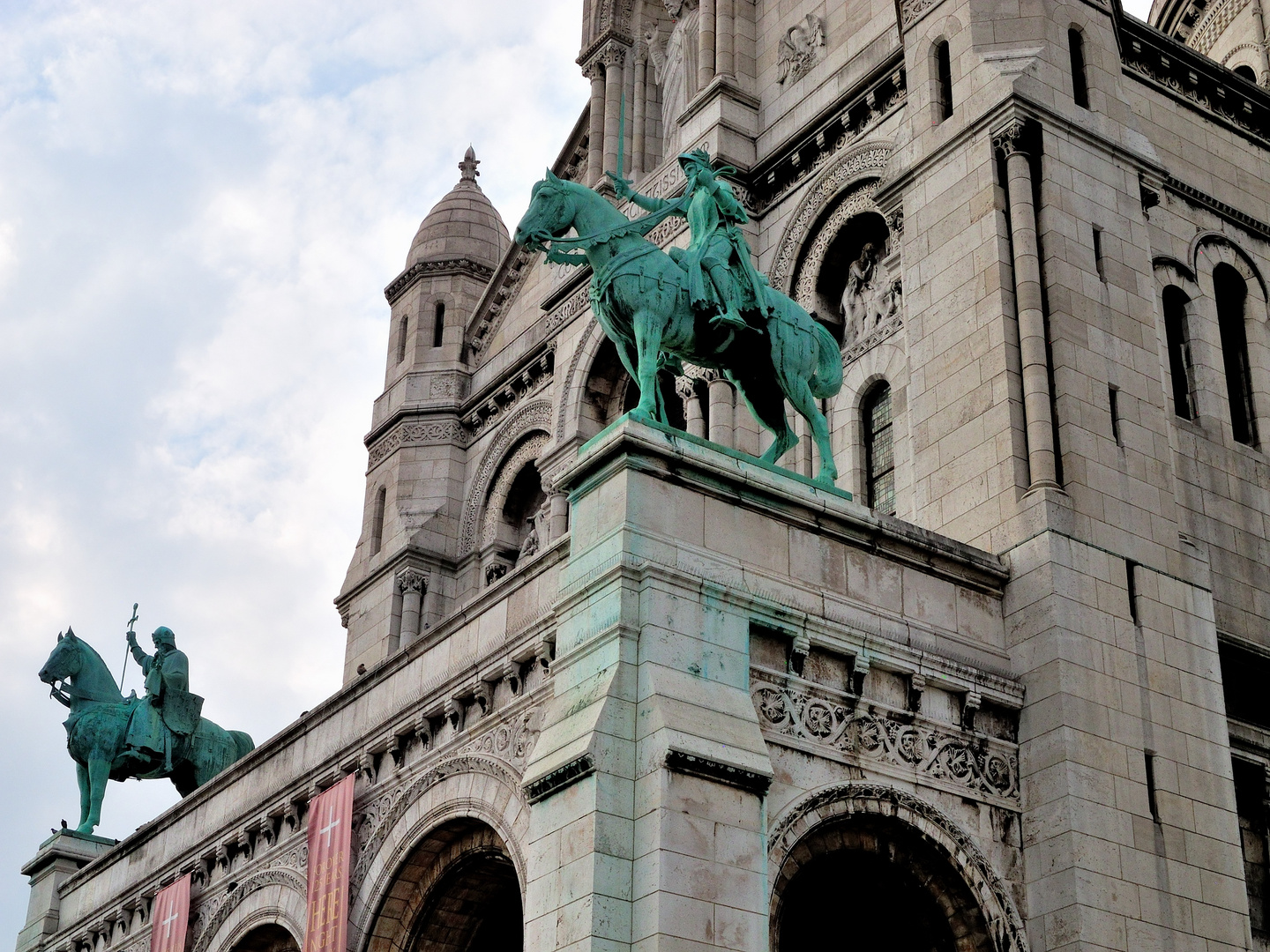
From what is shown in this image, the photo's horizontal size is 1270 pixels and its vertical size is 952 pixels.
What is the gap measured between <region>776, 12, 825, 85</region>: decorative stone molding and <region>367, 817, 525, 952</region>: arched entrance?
57.9 feet

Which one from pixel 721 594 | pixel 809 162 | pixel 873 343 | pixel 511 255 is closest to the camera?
pixel 721 594

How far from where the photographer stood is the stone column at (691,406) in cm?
3453

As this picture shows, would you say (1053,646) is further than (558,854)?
Yes

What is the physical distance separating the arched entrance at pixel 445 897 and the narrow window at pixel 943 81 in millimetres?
13692

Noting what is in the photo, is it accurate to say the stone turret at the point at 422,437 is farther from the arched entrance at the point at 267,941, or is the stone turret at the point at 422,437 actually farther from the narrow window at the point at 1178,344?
the narrow window at the point at 1178,344

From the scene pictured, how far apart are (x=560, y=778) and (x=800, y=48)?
65.1 feet

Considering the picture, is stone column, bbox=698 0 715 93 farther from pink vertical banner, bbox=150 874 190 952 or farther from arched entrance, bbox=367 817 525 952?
pink vertical banner, bbox=150 874 190 952

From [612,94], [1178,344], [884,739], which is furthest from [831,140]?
[884,739]

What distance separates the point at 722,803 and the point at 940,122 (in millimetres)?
13538

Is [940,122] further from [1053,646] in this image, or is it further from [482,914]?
[482,914]

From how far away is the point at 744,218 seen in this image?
87.8 feet

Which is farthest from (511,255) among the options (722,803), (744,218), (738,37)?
(722,803)

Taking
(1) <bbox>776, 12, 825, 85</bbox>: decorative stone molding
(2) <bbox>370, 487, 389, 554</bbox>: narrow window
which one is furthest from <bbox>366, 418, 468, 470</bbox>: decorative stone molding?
(1) <bbox>776, 12, 825, 85</bbox>: decorative stone molding

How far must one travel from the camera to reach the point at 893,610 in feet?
79.3
